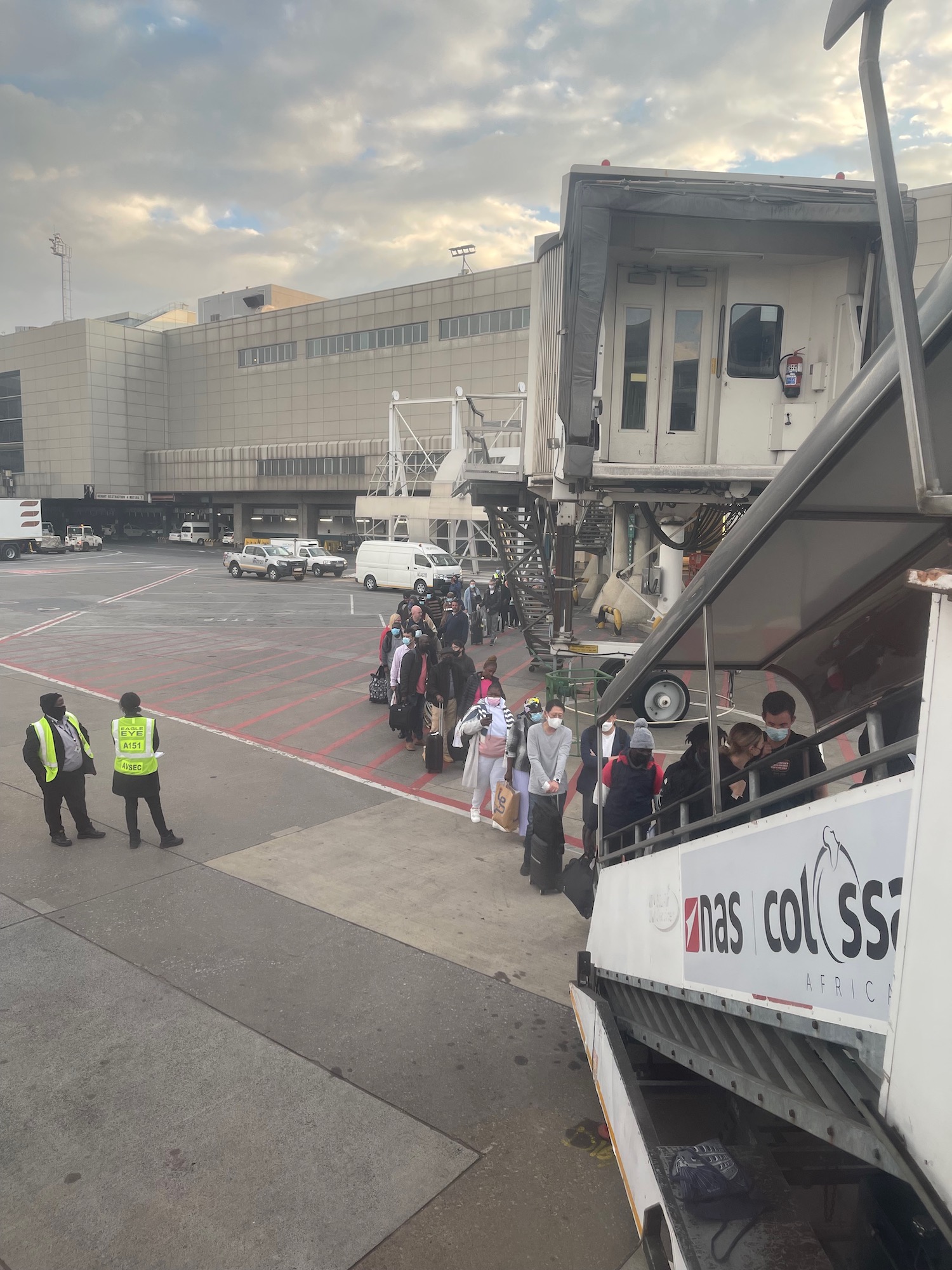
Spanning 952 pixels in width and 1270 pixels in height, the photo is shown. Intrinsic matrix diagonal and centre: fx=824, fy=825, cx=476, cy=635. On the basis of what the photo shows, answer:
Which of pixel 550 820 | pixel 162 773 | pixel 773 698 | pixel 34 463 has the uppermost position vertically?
pixel 34 463

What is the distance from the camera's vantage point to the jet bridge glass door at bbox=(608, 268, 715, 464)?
11.2 meters

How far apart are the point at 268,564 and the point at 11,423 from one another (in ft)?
174

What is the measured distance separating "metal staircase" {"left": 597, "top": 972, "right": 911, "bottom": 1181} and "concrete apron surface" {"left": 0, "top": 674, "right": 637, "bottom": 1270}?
1174mm

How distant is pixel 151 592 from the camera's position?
32906mm

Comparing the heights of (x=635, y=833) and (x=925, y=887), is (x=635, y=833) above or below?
below

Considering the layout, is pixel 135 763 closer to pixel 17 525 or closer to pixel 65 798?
pixel 65 798

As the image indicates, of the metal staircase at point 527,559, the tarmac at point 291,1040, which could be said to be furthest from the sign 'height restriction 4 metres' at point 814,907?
the metal staircase at point 527,559

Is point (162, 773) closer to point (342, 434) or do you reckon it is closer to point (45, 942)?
point (45, 942)

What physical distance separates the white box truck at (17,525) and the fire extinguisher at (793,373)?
4689 centimetres

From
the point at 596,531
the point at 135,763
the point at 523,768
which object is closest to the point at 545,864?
the point at 523,768

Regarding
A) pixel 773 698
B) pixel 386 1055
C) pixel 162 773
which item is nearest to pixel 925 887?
pixel 773 698

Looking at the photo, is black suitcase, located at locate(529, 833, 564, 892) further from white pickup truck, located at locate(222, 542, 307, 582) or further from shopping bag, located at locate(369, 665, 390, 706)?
white pickup truck, located at locate(222, 542, 307, 582)

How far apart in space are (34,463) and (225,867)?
79.4m

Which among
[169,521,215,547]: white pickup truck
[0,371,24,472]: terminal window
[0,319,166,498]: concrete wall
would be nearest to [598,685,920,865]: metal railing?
[169,521,215,547]: white pickup truck
